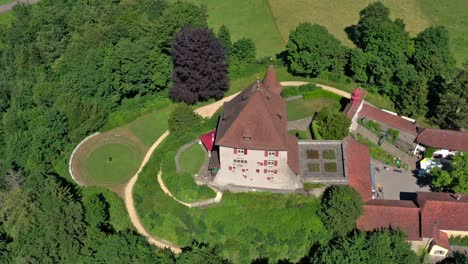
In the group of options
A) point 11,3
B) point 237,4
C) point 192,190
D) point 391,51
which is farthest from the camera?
point 11,3

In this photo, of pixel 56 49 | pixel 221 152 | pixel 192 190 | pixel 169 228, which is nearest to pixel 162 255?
pixel 169 228

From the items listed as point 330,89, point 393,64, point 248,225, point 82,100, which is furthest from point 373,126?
point 82,100

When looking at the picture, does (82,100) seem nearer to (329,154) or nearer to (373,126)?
(329,154)

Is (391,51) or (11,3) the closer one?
(391,51)

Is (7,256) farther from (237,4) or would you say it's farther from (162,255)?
(237,4)

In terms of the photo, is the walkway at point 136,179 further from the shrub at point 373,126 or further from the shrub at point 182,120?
the shrub at point 373,126
